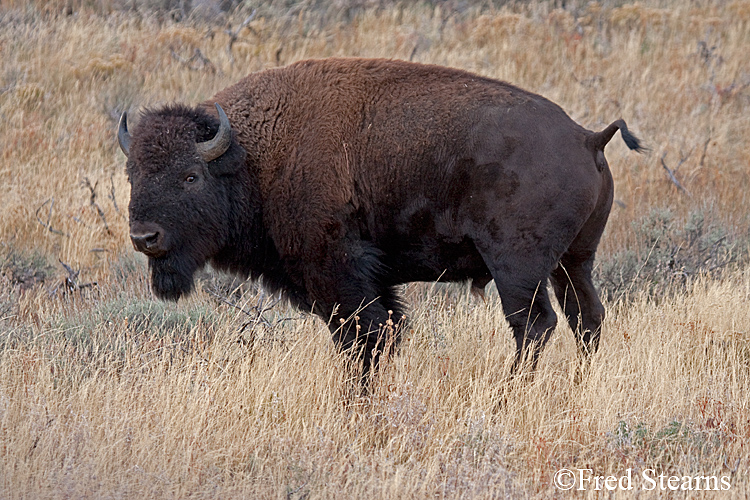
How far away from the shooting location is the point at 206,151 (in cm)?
515

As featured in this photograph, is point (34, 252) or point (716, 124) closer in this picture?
point (34, 252)

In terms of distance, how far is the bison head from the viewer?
5043 millimetres

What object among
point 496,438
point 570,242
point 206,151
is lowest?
point 496,438

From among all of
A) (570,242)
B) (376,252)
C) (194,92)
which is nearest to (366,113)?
(376,252)

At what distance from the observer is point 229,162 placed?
523cm

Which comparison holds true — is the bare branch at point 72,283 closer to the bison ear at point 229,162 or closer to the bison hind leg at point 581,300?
the bison ear at point 229,162

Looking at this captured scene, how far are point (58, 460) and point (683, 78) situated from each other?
12272 millimetres

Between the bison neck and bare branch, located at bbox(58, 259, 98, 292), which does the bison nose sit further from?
bare branch, located at bbox(58, 259, 98, 292)

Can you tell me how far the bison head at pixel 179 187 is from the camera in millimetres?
5043

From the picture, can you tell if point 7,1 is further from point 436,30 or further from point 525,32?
point 525,32

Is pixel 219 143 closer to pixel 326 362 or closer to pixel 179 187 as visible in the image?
pixel 179 187

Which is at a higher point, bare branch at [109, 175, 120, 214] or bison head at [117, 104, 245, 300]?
bison head at [117, 104, 245, 300]

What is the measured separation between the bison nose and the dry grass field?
1.87ft

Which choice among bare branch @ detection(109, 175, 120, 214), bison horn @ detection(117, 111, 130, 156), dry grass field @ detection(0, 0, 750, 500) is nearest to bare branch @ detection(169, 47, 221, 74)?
dry grass field @ detection(0, 0, 750, 500)
